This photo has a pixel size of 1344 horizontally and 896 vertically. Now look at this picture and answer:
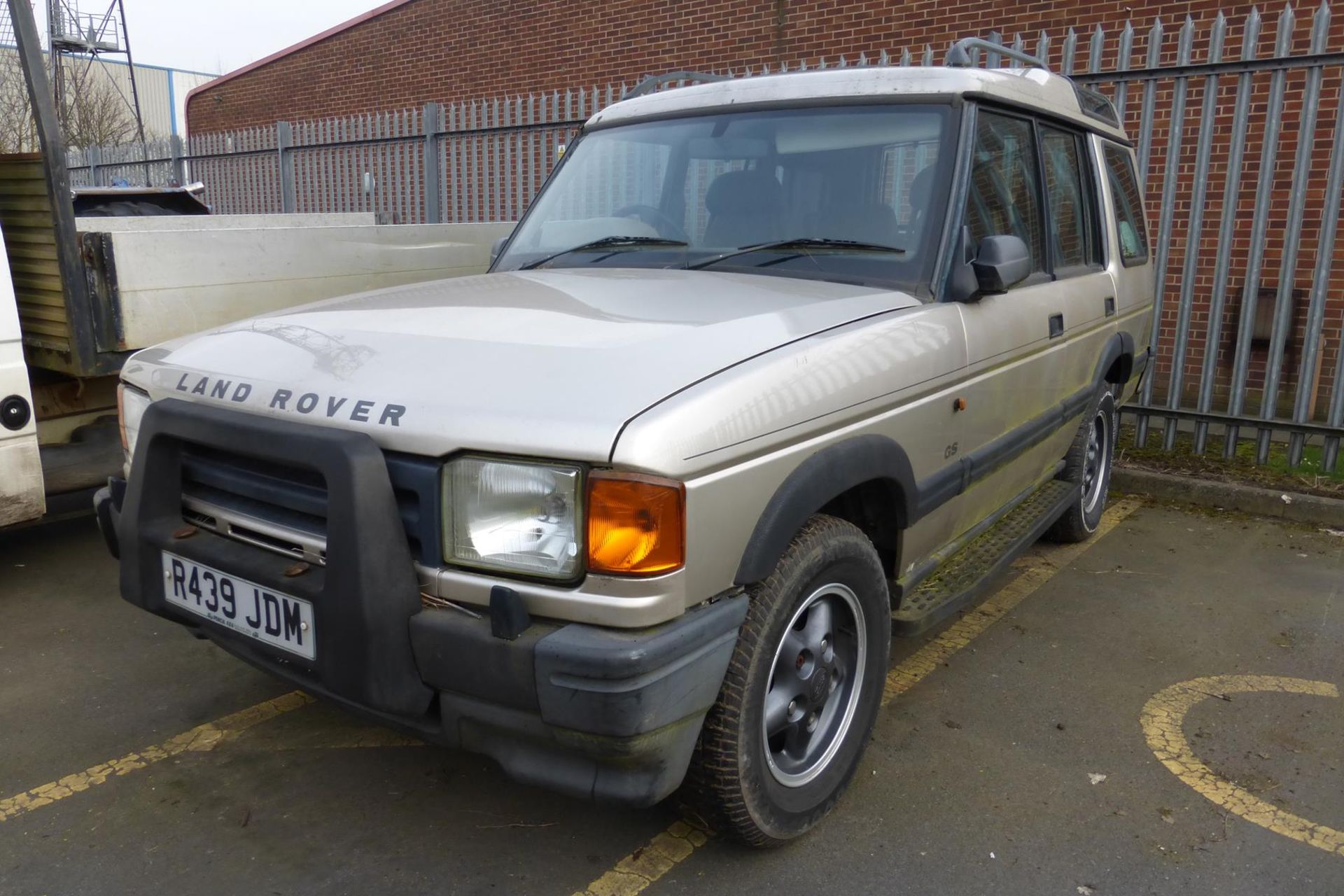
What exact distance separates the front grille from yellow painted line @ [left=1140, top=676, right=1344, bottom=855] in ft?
7.77

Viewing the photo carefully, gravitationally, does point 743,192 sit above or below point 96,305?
above

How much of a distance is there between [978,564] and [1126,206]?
2.42 metres

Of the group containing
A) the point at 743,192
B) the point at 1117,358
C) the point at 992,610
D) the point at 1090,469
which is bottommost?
the point at 992,610

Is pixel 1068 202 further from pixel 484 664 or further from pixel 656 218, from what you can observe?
pixel 484 664

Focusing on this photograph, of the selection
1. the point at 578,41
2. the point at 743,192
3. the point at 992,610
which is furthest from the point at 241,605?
the point at 578,41

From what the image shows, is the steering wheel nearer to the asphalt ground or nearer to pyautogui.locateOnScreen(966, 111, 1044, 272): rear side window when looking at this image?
pyautogui.locateOnScreen(966, 111, 1044, 272): rear side window

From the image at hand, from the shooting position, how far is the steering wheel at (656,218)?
3498 millimetres

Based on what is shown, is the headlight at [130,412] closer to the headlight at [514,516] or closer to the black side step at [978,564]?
the headlight at [514,516]

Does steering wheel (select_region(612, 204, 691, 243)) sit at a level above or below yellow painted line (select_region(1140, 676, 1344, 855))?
above

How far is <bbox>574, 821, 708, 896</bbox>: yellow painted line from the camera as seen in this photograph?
99.7 inches

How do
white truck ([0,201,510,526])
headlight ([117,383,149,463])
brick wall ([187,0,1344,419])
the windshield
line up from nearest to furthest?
headlight ([117,383,149,463]) → the windshield → white truck ([0,201,510,526]) → brick wall ([187,0,1344,419])

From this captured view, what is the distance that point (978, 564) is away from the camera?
367 centimetres

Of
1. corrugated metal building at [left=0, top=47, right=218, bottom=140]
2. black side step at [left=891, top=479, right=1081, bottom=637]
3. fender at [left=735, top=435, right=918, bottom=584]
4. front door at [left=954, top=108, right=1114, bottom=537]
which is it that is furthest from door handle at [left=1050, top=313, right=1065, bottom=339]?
corrugated metal building at [left=0, top=47, right=218, bottom=140]

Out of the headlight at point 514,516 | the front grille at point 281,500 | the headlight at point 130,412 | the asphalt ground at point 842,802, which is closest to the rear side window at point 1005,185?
the asphalt ground at point 842,802
